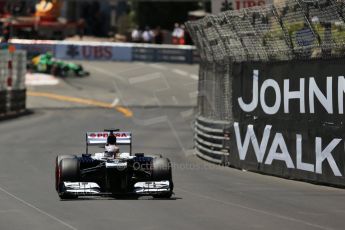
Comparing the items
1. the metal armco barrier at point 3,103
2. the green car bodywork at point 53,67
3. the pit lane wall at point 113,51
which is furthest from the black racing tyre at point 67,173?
the pit lane wall at point 113,51

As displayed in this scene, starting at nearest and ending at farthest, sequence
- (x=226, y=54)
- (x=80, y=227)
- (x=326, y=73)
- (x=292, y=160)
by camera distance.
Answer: (x=80, y=227) → (x=326, y=73) → (x=292, y=160) → (x=226, y=54)

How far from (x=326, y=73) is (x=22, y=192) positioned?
6345mm

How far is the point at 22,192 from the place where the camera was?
1656 centimetres

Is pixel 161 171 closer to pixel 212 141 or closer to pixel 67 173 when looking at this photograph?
pixel 67 173

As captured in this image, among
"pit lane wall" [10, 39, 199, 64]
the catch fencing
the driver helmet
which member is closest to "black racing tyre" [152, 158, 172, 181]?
the driver helmet

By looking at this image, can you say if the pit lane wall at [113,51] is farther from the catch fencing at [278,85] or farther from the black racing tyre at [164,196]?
the black racing tyre at [164,196]

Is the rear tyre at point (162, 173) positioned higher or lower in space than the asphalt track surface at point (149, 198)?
higher

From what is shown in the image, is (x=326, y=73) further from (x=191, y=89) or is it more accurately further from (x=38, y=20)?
(x=38, y=20)

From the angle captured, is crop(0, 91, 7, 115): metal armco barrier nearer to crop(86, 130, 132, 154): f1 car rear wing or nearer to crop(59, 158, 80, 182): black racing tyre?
crop(86, 130, 132, 154): f1 car rear wing

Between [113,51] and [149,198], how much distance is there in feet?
130

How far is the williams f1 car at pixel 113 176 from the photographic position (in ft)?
50.6

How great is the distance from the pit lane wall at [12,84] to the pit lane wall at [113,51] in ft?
47.0

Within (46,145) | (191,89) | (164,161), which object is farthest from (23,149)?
(191,89)

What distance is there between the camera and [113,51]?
5516 cm
